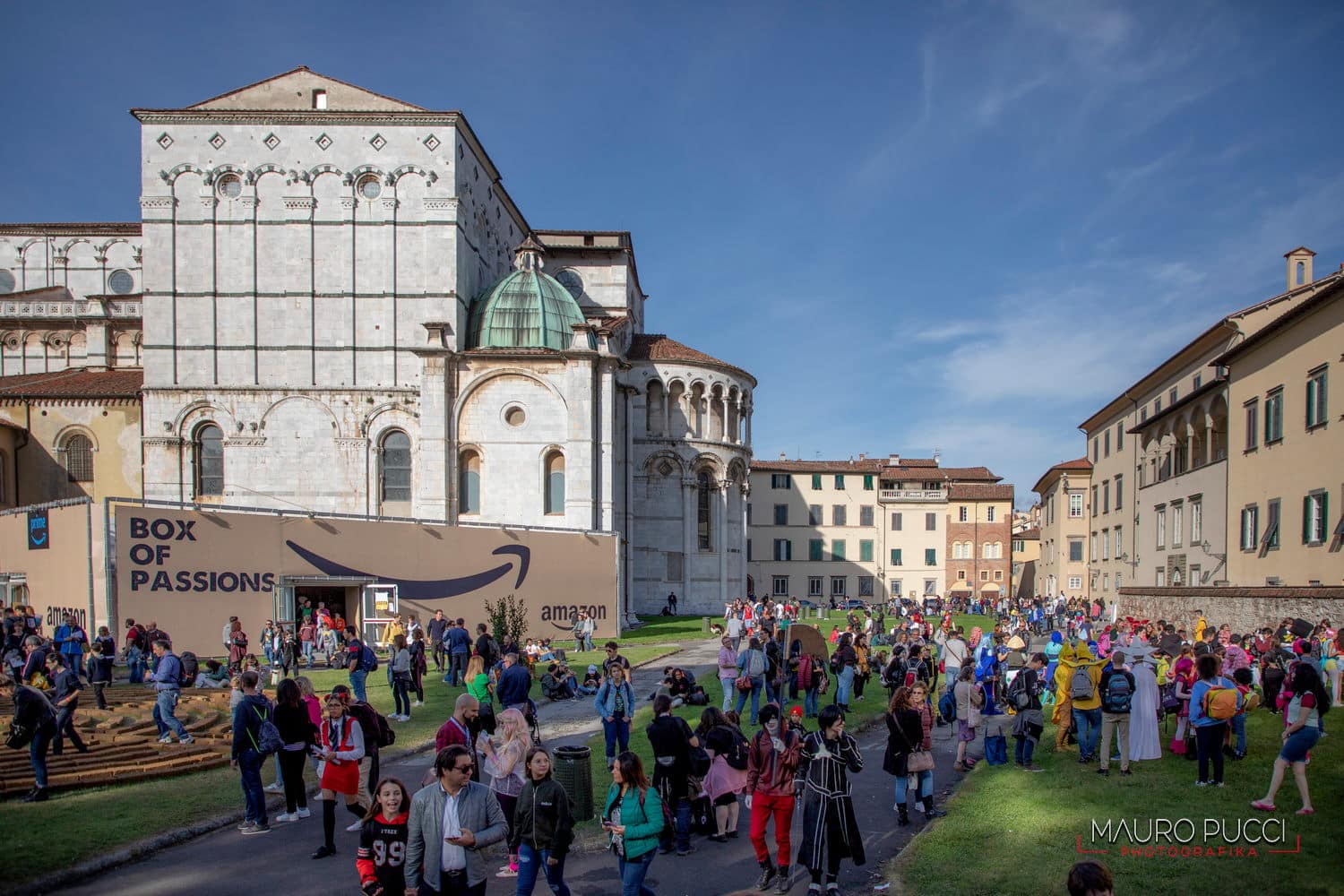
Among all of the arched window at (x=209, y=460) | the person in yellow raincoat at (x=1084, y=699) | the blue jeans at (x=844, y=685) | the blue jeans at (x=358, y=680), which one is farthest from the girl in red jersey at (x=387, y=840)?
the arched window at (x=209, y=460)

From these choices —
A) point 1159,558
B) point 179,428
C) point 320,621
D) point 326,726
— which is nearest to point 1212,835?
point 326,726

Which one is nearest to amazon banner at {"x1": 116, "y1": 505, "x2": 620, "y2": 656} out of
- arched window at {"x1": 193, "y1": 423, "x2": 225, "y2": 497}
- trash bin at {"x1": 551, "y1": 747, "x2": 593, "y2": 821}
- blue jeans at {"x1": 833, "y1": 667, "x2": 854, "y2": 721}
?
arched window at {"x1": 193, "y1": 423, "x2": 225, "y2": 497}

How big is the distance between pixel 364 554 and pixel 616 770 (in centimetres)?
2275

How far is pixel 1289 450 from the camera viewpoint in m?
26.1

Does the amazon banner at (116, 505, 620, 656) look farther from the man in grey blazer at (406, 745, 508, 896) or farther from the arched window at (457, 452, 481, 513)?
the man in grey blazer at (406, 745, 508, 896)

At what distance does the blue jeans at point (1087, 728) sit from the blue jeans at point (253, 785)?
10271 mm

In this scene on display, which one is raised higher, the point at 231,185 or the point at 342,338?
the point at 231,185

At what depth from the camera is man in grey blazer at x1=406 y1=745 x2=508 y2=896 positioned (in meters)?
6.27

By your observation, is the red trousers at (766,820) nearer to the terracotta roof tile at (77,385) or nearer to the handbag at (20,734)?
the handbag at (20,734)

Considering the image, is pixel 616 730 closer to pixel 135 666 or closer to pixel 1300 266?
pixel 135 666

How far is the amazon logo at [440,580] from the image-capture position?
27453mm

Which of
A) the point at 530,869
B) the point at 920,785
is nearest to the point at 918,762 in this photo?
the point at 920,785

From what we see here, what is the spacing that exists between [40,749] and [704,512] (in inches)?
1492

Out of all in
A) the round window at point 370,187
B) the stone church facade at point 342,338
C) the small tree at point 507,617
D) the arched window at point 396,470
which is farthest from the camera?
the round window at point 370,187
